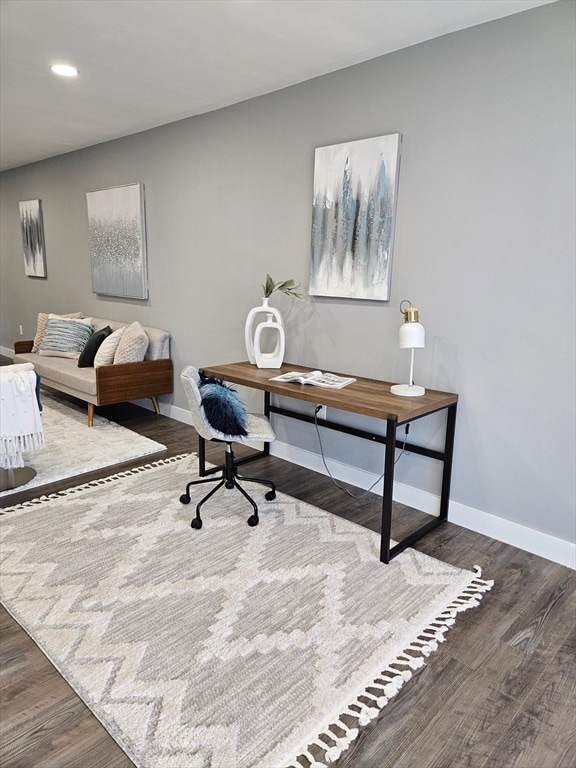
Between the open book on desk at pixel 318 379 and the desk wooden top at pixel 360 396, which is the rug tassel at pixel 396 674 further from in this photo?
the open book on desk at pixel 318 379

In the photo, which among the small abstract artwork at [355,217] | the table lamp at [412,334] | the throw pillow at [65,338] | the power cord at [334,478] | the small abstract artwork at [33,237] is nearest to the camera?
the table lamp at [412,334]

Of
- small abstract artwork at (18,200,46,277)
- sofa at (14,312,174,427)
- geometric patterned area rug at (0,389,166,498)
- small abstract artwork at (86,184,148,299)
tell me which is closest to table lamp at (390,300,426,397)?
geometric patterned area rug at (0,389,166,498)

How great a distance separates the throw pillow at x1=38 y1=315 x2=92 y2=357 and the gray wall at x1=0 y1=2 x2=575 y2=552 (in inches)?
79.5

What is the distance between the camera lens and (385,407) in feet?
7.90

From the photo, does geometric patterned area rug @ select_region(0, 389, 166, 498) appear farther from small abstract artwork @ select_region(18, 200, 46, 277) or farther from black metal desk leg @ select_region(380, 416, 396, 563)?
small abstract artwork @ select_region(18, 200, 46, 277)

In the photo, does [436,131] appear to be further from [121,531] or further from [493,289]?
[121,531]

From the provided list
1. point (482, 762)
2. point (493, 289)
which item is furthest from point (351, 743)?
point (493, 289)

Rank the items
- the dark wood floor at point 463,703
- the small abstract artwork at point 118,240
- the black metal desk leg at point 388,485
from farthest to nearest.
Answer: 1. the small abstract artwork at point 118,240
2. the black metal desk leg at point 388,485
3. the dark wood floor at point 463,703

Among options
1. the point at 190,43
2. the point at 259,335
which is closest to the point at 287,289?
the point at 259,335

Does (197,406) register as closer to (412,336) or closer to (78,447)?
(412,336)

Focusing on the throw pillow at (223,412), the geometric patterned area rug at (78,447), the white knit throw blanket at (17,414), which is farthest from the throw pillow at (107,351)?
the throw pillow at (223,412)

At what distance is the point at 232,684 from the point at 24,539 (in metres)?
1.46

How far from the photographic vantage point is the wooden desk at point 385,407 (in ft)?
7.64

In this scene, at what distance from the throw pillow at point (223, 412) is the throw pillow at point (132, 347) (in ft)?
6.56
